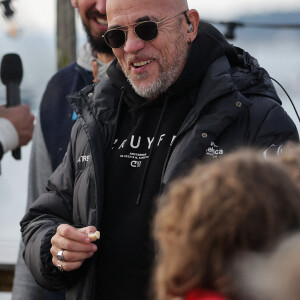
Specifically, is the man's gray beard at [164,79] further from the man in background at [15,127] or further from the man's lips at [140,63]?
the man in background at [15,127]

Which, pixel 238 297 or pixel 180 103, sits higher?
pixel 238 297

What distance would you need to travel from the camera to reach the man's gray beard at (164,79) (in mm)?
2482

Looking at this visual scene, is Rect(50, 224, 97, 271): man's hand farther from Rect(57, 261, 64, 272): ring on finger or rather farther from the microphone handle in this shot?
the microphone handle

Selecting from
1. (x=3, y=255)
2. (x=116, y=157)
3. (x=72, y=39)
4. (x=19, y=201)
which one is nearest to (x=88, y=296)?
(x=116, y=157)

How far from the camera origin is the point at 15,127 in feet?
14.1

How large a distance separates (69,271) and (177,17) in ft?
3.09

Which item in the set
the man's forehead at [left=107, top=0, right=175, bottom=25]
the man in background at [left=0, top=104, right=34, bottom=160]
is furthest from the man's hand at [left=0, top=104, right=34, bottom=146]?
the man's forehead at [left=107, top=0, right=175, bottom=25]

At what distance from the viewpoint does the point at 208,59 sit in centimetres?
250

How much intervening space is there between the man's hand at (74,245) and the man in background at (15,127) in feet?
6.69

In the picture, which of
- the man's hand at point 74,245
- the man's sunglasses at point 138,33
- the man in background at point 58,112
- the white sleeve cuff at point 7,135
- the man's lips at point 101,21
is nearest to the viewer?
the man's hand at point 74,245

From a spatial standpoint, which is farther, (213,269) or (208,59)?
(208,59)

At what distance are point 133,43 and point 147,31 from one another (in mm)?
62

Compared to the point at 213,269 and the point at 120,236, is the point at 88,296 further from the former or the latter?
the point at 213,269

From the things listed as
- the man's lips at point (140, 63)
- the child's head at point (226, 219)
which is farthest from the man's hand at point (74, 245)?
the child's head at point (226, 219)
